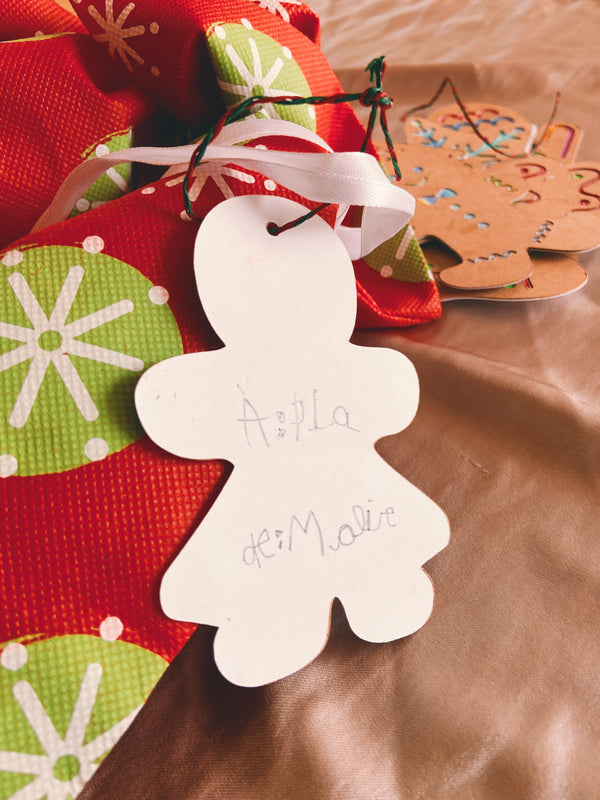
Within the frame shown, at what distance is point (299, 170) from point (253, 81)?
0.38 feet

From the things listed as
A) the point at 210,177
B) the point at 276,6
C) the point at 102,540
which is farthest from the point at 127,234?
the point at 276,6

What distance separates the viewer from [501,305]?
0.58 metres

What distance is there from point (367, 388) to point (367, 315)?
0.53ft

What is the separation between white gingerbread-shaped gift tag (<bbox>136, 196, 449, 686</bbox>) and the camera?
0.33 metres

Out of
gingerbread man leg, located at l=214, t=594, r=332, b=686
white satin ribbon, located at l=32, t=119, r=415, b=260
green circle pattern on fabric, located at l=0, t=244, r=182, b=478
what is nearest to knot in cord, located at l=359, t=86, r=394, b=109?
white satin ribbon, located at l=32, t=119, r=415, b=260

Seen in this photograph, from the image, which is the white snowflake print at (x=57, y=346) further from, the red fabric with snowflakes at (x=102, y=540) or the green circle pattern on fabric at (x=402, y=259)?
the green circle pattern on fabric at (x=402, y=259)

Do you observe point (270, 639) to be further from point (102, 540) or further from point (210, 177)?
point (210, 177)

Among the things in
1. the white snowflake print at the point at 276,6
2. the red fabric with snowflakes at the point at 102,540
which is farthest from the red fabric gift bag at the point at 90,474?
the white snowflake print at the point at 276,6

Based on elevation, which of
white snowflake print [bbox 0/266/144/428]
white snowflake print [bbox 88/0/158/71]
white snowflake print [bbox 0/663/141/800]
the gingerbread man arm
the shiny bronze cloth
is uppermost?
white snowflake print [bbox 88/0/158/71]

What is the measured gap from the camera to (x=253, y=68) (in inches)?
17.3

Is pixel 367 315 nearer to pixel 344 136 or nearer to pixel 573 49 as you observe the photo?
pixel 344 136

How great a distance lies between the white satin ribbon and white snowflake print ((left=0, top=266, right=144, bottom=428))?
0.30ft

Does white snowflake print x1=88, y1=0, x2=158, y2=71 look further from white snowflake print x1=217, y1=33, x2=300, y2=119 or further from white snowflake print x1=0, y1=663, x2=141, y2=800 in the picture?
white snowflake print x1=0, y1=663, x2=141, y2=800

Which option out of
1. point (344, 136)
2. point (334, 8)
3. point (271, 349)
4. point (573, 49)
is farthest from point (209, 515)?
point (334, 8)
